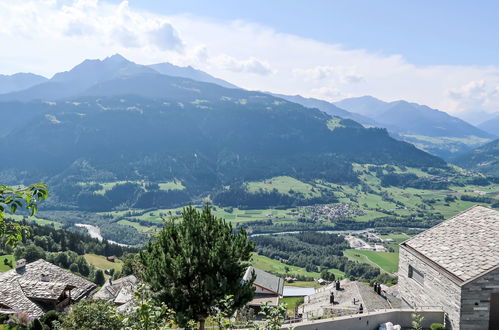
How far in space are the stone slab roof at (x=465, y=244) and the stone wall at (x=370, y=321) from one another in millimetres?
3446

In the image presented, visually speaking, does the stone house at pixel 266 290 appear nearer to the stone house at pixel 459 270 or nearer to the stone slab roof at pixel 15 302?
the stone slab roof at pixel 15 302

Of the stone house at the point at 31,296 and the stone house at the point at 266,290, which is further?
the stone house at the point at 266,290

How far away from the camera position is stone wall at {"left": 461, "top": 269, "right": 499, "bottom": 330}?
23297 mm

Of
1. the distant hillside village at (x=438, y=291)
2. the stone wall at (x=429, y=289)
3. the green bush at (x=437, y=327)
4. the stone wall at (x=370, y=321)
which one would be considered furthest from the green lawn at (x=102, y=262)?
the green bush at (x=437, y=327)

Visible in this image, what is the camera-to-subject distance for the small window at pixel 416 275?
98.0 feet

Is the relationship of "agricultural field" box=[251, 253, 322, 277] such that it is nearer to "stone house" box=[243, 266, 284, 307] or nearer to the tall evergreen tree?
"stone house" box=[243, 266, 284, 307]

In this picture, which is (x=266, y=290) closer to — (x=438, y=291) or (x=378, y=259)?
(x=438, y=291)

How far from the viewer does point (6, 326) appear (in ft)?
99.5

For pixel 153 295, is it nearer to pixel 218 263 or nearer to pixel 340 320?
pixel 218 263

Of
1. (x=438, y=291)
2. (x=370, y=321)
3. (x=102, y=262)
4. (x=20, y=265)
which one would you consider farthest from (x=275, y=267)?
(x=370, y=321)

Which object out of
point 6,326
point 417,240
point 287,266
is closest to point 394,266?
point 287,266

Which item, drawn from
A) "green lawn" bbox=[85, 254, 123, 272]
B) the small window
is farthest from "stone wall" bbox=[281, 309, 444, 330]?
"green lawn" bbox=[85, 254, 123, 272]

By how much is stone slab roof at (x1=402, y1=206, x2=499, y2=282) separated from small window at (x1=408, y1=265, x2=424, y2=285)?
1.83 meters

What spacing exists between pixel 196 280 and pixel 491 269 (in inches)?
717
